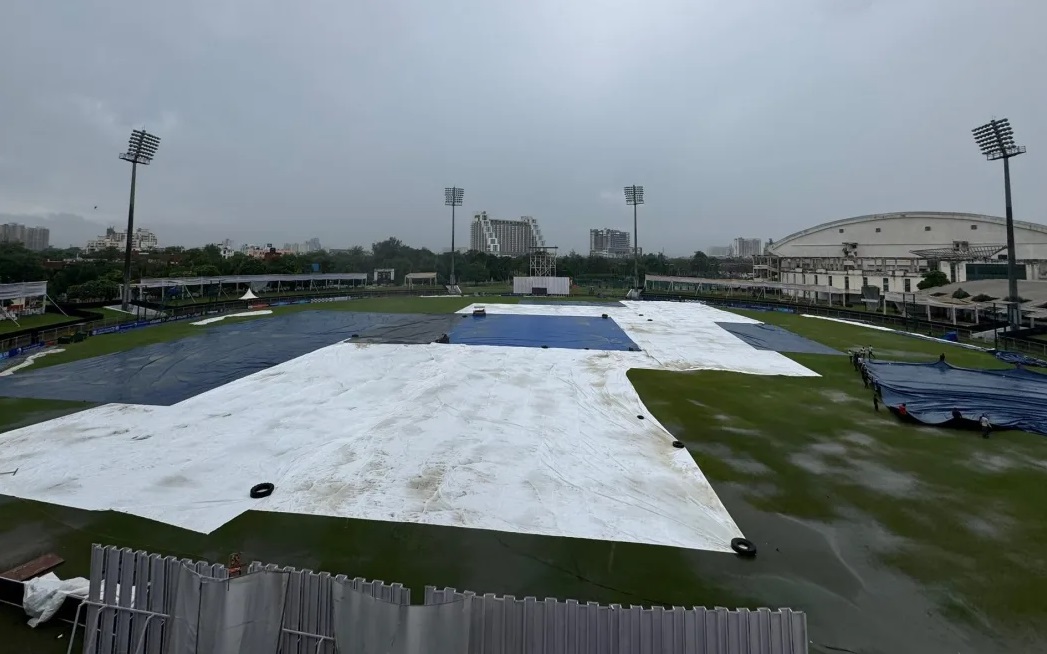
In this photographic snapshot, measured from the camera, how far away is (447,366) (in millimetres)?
17062

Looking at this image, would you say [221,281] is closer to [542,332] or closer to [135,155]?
[135,155]

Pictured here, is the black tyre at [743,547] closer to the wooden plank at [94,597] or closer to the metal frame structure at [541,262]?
the wooden plank at [94,597]

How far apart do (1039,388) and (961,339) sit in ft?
52.8

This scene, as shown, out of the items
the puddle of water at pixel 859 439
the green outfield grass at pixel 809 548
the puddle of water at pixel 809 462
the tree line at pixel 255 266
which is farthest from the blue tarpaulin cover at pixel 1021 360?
the tree line at pixel 255 266

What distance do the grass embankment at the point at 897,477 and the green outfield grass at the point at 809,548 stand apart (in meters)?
0.03

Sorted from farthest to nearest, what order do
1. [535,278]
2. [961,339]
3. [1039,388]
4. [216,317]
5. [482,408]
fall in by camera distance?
[535,278] < [216,317] < [961,339] < [1039,388] < [482,408]

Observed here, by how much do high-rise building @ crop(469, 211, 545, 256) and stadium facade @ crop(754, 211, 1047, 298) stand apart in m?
96.9

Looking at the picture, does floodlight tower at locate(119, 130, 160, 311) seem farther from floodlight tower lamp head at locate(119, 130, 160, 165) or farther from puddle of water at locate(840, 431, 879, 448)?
puddle of water at locate(840, 431, 879, 448)

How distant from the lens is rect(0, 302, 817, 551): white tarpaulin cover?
728 cm

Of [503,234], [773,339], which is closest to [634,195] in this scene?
[773,339]

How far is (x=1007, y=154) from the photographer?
27531 millimetres

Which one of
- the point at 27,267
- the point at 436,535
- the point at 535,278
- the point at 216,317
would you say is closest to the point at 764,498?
the point at 436,535

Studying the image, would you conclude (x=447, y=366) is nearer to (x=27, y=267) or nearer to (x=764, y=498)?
(x=764, y=498)

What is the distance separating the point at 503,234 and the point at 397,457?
15851 cm
